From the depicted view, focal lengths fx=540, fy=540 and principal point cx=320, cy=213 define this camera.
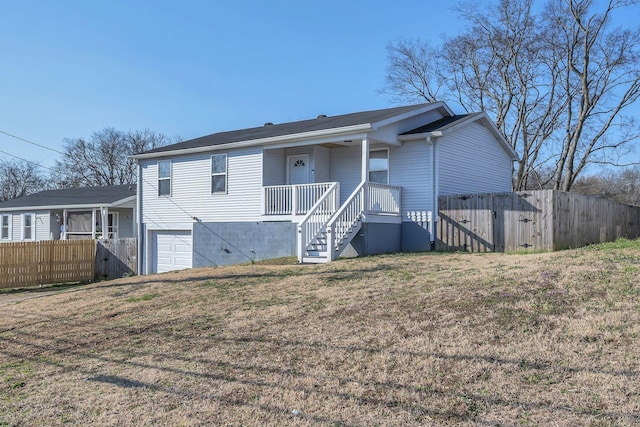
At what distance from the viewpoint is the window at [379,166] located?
16.5m

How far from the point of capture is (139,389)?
5.38 metres

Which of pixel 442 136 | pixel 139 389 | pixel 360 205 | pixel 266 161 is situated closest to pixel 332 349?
pixel 139 389

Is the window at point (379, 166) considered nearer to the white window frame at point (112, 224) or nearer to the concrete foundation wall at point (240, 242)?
the concrete foundation wall at point (240, 242)

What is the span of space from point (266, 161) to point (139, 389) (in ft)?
41.1

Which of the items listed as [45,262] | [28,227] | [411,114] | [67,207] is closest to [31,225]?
[28,227]

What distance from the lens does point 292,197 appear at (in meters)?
16.2

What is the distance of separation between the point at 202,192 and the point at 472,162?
9275 millimetres

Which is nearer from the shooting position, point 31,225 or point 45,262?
point 45,262

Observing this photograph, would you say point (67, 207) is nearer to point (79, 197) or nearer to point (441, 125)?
point (79, 197)

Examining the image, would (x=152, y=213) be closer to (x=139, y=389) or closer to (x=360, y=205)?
(x=360, y=205)

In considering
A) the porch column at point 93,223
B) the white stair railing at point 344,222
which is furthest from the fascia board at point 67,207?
the white stair railing at point 344,222

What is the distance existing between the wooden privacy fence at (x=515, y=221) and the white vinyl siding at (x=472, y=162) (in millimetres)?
1157

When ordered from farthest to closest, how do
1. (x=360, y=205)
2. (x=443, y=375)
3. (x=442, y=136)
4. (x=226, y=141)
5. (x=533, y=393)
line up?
1. (x=226, y=141)
2. (x=442, y=136)
3. (x=360, y=205)
4. (x=443, y=375)
5. (x=533, y=393)

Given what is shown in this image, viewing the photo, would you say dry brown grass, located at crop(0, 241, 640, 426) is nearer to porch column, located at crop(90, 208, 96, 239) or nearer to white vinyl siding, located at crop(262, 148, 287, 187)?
white vinyl siding, located at crop(262, 148, 287, 187)
